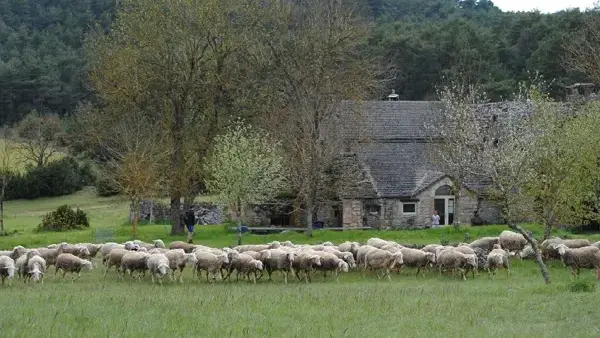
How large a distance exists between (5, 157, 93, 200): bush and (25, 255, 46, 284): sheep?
48.2 m

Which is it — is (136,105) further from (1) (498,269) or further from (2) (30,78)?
(2) (30,78)

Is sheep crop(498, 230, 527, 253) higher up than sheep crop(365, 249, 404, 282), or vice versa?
sheep crop(498, 230, 527, 253)

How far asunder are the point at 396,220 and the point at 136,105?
18732mm

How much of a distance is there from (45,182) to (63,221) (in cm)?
2475

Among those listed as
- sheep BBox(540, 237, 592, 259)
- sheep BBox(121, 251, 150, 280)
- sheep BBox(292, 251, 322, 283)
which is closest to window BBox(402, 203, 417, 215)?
sheep BBox(540, 237, 592, 259)

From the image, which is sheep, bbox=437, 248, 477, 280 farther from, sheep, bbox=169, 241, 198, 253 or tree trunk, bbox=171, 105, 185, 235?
tree trunk, bbox=171, 105, 185, 235

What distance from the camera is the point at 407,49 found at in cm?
8969

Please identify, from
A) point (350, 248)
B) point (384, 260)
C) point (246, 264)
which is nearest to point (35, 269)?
point (246, 264)

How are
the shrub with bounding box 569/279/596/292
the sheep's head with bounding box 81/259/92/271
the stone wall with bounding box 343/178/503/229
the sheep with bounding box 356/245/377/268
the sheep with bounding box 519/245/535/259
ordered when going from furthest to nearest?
1. the stone wall with bounding box 343/178/503/229
2. the sheep with bounding box 519/245/535/259
3. the sheep with bounding box 356/245/377/268
4. the sheep's head with bounding box 81/259/92/271
5. the shrub with bounding box 569/279/596/292

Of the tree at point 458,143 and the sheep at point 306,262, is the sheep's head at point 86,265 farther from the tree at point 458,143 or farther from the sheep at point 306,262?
the tree at point 458,143

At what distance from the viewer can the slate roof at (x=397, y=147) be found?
5284cm

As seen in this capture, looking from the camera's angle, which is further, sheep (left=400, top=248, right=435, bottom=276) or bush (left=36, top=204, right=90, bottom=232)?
bush (left=36, top=204, right=90, bottom=232)

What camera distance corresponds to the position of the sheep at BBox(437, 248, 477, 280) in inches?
1105

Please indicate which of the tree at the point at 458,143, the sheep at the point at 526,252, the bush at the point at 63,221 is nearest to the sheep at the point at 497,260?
the sheep at the point at 526,252
